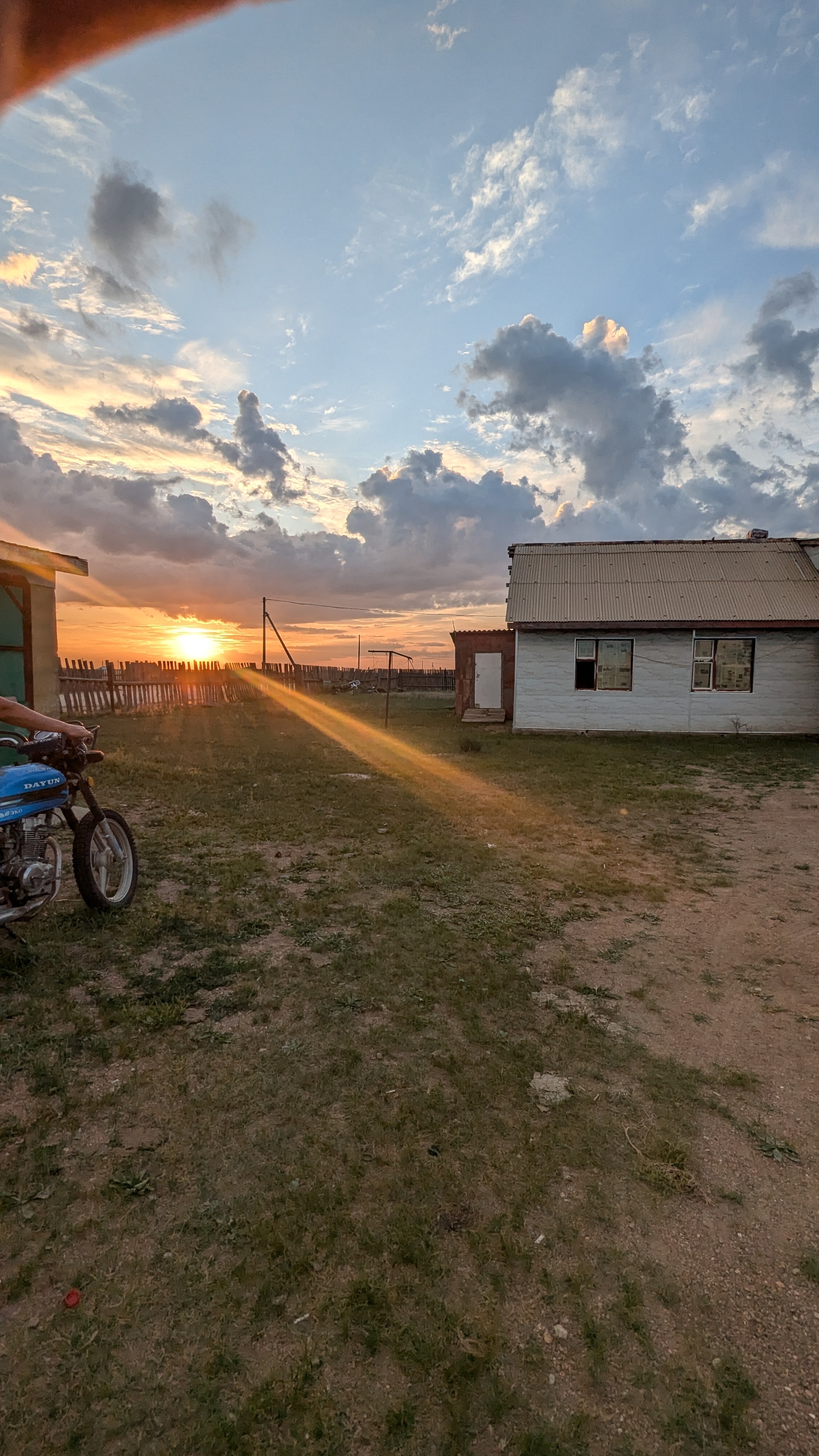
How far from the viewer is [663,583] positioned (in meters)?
18.2

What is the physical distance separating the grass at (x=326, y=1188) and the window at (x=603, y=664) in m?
13.0

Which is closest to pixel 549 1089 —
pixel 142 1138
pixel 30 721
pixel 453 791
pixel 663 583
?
pixel 142 1138

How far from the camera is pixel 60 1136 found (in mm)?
2562

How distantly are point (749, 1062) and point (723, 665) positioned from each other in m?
15.9

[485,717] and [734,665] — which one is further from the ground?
[734,665]

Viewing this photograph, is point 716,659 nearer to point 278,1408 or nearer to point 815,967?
point 815,967

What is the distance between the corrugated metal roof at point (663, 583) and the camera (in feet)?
55.8

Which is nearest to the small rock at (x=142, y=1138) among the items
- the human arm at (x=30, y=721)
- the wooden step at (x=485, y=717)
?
the human arm at (x=30, y=721)

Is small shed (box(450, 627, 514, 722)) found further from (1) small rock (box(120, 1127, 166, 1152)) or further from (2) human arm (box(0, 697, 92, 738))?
(1) small rock (box(120, 1127, 166, 1152))

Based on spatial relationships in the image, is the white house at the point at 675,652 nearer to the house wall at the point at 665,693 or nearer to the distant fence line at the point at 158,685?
the house wall at the point at 665,693

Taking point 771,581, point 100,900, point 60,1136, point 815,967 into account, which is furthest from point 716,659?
point 60,1136

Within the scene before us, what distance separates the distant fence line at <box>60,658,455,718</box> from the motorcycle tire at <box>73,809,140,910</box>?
12482 millimetres

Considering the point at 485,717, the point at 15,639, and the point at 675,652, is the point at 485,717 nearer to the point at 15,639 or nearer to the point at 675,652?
the point at 675,652

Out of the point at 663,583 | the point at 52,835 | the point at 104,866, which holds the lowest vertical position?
the point at 104,866
